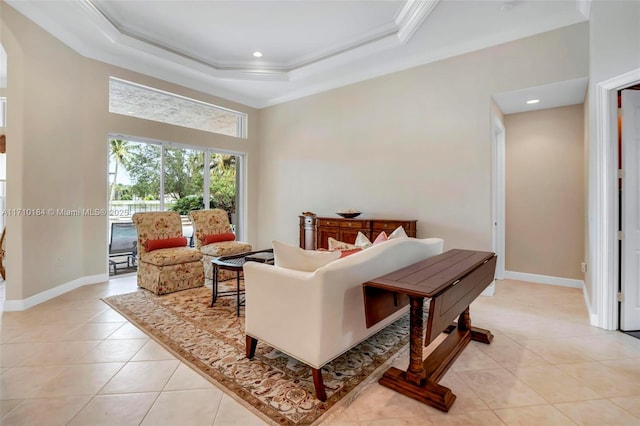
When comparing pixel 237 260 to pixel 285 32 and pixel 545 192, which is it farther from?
pixel 545 192

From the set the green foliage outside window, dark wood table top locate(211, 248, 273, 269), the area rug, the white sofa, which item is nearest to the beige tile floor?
the area rug

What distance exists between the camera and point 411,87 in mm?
4301

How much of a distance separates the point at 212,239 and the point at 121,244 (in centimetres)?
142

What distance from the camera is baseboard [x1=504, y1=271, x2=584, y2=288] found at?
4113mm

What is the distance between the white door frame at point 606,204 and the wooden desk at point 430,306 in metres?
1.44

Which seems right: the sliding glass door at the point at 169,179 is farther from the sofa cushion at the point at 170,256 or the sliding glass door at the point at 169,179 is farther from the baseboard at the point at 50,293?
the sofa cushion at the point at 170,256

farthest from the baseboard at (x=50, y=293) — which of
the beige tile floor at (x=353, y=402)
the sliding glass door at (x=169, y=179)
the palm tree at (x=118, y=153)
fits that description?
the palm tree at (x=118, y=153)

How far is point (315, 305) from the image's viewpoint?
168cm

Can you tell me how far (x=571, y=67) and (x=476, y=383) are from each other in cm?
346

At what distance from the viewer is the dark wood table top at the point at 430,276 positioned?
1.58 meters

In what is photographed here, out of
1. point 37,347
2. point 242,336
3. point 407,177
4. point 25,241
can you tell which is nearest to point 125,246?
point 25,241

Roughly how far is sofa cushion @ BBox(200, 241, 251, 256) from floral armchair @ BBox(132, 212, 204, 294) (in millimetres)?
229

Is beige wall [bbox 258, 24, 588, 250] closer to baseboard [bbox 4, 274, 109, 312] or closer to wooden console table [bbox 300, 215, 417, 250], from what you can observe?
Answer: wooden console table [bbox 300, 215, 417, 250]

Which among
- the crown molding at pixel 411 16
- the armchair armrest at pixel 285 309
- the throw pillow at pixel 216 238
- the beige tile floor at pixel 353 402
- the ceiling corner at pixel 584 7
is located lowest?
the beige tile floor at pixel 353 402
